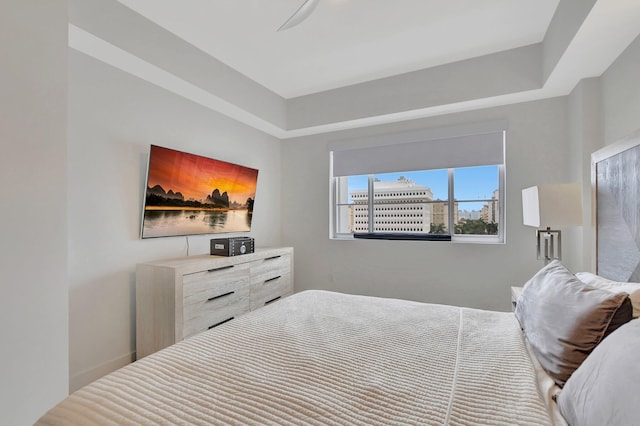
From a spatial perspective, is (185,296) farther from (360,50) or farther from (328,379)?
(360,50)

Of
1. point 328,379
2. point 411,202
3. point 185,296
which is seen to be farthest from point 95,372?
point 411,202

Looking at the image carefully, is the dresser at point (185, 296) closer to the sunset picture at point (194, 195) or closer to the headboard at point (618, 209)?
the sunset picture at point (194, 195)

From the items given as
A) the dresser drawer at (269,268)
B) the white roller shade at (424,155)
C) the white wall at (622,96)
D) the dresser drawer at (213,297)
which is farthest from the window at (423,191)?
the dresser drawer at (213,297)

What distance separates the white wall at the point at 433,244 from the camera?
2975 millimetres

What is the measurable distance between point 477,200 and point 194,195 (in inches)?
117

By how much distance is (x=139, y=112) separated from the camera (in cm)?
256

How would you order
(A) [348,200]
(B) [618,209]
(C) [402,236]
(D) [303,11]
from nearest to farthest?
1. (B) [618,209]
2. (D) [303,11]
3. (C) [402,236]
4. (A) [348,200]

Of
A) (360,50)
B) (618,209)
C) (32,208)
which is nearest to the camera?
(32,208)

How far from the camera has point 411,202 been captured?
12.2ft

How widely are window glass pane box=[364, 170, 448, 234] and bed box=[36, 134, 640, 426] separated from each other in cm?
208

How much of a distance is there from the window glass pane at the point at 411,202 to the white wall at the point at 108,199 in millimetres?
2315

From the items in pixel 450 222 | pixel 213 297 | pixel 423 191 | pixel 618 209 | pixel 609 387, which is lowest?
pixel 213 297

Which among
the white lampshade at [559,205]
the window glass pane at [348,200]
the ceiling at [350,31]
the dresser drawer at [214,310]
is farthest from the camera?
the window glass pane at [348,200]

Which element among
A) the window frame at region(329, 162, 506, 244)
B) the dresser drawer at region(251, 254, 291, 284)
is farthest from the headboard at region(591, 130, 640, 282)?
Result: the dresser drawer at region(251, 254, 291, 284)
